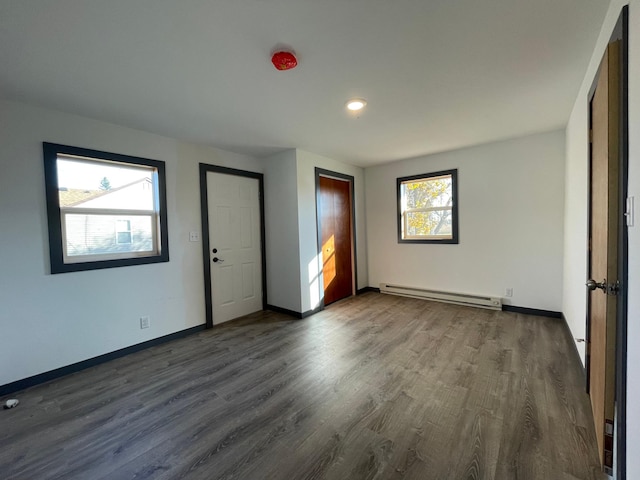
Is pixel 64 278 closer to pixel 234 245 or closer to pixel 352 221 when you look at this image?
pixel 234 245

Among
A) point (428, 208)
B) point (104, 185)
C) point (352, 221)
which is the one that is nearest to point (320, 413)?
point (104, 185)

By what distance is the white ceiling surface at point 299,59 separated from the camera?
1396 millimetres

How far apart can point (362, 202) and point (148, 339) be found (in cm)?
384

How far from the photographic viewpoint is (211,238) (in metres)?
3.60

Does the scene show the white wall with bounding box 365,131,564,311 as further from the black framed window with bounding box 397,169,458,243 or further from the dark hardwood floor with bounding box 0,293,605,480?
the dark hardwood floor with bounding box 0,293,605,480

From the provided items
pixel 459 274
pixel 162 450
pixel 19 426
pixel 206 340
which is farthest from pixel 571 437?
pixel 19 426

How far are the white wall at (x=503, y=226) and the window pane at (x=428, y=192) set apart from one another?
0.18m

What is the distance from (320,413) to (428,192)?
368 cm

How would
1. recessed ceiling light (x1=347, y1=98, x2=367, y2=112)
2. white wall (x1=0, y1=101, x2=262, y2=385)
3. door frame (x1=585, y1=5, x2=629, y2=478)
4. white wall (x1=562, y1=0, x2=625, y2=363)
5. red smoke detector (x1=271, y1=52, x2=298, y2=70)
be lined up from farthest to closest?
recessed ceiling light (x1=347, y1=98, x2=367, y2=112) → white wall (x1=0, y1=101, x2=262, y2=385) → white wall (x1=562, y1=0, x2=625, y2=363) → red smoke detector (x1=271, y1=52, x2=298, y2=70) → door frame (x1=585, y1=5, x2=629, y2=478)

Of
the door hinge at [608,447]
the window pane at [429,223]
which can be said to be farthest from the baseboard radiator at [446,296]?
the door hinge at [608,447]

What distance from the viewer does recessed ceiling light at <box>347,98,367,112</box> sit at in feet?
7.73

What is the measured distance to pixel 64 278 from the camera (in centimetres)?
246

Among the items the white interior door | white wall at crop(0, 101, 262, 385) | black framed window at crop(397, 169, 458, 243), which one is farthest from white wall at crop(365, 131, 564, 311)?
white wall at crop(0, 101, 262, 385)

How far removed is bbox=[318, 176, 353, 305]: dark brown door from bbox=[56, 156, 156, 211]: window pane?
7.41 ft
